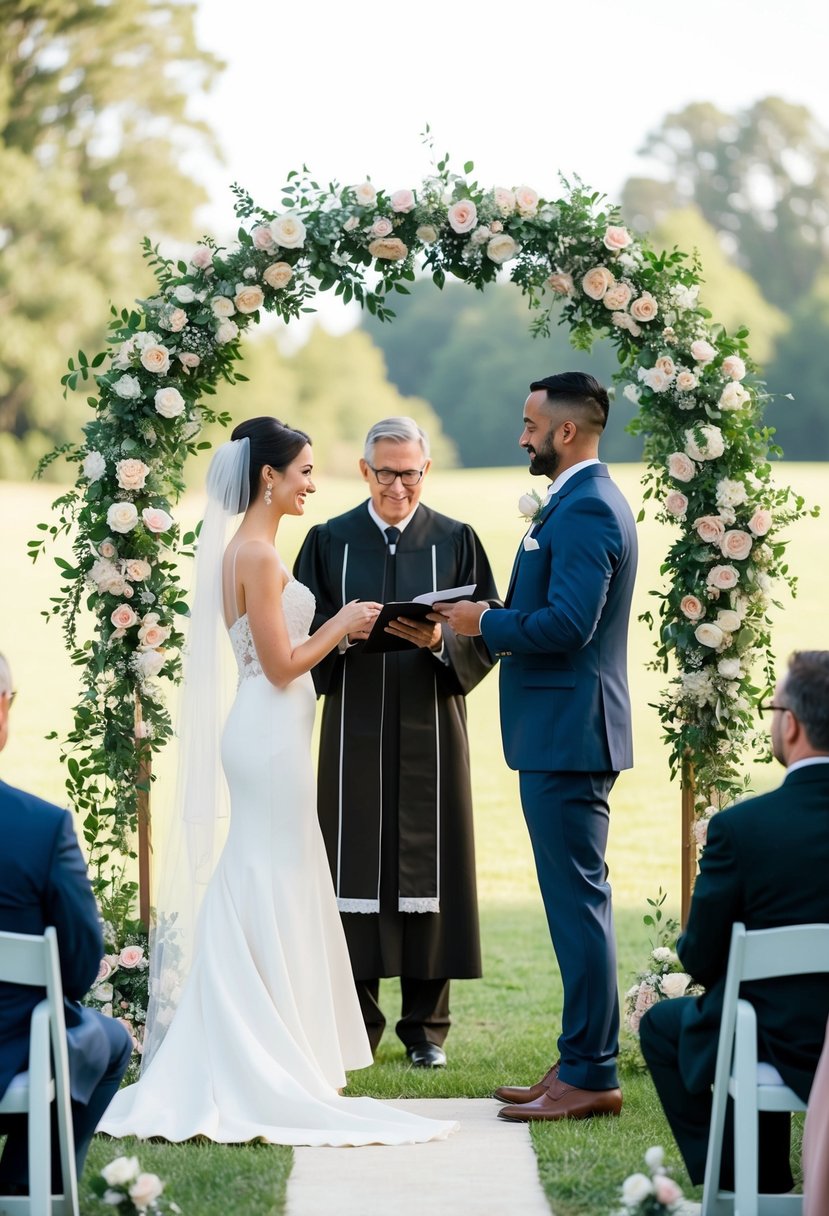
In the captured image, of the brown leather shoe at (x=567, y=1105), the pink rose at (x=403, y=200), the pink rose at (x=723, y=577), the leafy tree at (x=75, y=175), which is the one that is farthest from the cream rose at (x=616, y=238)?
the leafy tree at (x=75, y=175)

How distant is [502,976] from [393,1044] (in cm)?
253

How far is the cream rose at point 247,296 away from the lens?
599cm

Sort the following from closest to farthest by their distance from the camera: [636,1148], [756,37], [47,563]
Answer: [636,1148] → [47,563] → [756,37]

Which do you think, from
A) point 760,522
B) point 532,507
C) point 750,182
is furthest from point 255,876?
point 750,182

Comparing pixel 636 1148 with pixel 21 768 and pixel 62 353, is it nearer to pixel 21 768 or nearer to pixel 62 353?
pixel 21 768

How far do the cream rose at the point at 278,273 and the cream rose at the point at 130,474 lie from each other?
859 mm

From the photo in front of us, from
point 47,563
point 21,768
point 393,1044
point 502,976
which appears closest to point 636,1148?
point 393,1044

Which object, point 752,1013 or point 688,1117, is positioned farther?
point 688,1117

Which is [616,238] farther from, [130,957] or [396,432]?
Answer: [130,957]

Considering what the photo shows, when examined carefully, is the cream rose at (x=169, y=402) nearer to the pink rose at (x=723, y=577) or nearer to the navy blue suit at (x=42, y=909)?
the pink rose at (x=723, y=577)

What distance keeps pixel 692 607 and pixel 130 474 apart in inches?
85.8

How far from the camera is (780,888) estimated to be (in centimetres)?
376

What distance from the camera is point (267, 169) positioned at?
32906 mm

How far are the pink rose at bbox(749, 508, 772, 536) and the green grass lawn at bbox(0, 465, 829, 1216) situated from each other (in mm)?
2073
